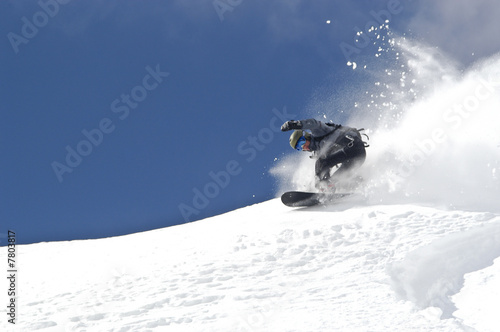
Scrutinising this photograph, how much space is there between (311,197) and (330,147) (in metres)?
1.03

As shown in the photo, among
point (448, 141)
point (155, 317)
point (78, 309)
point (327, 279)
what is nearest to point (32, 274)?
point (78, 309)

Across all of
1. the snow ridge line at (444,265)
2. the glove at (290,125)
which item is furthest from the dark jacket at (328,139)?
the snow ridge line at (444,265)

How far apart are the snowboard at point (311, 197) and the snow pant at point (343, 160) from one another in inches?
14.5

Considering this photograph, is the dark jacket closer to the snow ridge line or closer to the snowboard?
the snowboard

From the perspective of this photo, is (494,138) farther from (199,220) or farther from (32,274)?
(32,274)

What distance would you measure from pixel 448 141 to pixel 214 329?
259 inches

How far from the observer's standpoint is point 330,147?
32.5 feet

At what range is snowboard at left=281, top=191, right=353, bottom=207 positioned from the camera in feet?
32.1

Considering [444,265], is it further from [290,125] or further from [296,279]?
[290,125]

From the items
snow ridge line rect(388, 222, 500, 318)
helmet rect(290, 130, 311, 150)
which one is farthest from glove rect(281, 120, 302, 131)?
snow ridge line rect(388, 222, 500, 318)

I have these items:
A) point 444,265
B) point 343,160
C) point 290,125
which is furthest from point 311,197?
point 444,265

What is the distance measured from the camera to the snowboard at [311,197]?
9.80 m

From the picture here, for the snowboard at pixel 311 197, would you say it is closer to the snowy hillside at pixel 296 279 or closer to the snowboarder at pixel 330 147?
the snowboarder at pixel 330 147

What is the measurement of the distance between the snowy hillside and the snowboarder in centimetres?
112
